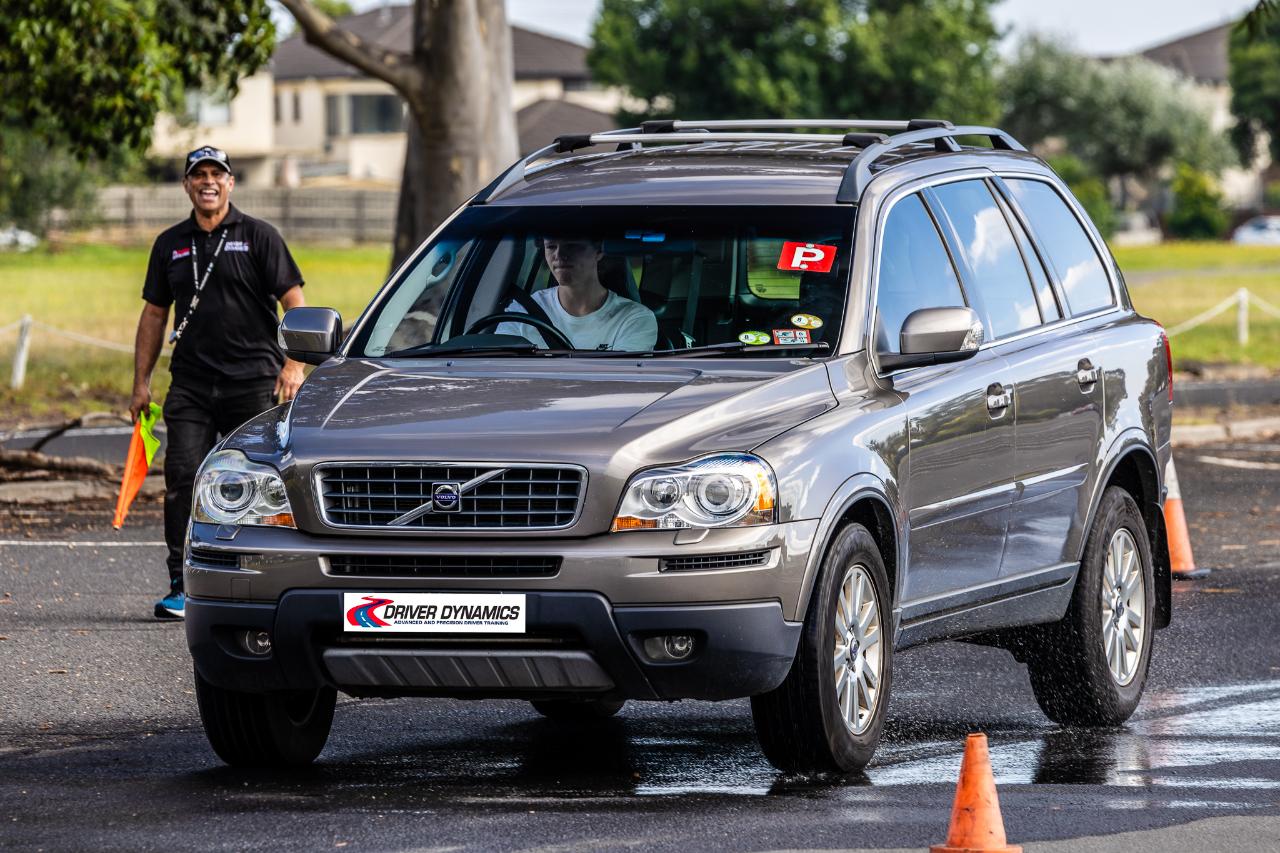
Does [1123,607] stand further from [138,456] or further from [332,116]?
[332,116]

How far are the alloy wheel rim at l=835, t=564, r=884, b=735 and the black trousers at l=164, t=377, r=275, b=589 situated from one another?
3942mm

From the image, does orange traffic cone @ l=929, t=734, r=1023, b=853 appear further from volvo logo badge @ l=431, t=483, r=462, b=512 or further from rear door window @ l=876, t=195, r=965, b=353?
rear door window @ l=876, t=195, r=965, b=353

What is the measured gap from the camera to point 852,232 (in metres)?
7.39

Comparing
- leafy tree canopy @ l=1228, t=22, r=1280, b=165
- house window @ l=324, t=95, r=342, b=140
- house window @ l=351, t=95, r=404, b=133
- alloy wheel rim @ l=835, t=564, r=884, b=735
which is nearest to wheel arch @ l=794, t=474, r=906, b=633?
alloy wheel rim @ l=835, t=564, r=884, b=735

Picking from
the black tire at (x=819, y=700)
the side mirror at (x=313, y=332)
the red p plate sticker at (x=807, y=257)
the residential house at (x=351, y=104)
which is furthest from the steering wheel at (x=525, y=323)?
the residential house at (x=351, y=104)

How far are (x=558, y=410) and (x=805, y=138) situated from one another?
7.48 ft

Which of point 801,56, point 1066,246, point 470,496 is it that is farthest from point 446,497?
point 801,56

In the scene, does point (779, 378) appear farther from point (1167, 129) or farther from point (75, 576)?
point (1167, 129)

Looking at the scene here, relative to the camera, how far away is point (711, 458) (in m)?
6.31

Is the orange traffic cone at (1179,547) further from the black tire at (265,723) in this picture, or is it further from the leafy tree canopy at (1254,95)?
the leafy tree canopy at (1254,95)

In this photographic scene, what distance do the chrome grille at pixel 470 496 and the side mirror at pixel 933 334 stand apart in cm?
134

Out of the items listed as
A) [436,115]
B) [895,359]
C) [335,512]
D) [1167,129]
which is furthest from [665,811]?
[1167,129]

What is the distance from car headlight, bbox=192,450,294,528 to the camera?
21.4 ft

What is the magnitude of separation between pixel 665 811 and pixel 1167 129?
87.5 m
